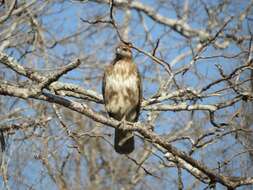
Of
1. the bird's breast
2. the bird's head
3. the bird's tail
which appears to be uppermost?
the bird's head

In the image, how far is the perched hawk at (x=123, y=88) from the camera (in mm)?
6633

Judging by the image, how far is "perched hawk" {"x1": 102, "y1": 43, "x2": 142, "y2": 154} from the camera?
21.8 ft

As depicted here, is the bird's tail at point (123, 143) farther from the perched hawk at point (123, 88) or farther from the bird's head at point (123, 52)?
the bird's head at point (123, 52)

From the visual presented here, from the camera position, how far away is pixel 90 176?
32.5 feet

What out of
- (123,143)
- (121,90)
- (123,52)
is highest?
(123,52)

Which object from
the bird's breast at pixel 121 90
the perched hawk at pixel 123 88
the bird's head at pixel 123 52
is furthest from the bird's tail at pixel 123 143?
the bird's head at pixel 123 52

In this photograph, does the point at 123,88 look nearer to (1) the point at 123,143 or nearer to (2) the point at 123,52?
(2) the point at 123,52

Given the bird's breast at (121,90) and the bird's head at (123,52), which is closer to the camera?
the bird's breast at (121,90)

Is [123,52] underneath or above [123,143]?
above

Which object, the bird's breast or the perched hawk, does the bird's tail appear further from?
the bird's breast

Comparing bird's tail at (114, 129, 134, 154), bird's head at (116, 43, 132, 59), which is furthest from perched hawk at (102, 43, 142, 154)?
bird's tail at (114, 129, 134, 154)

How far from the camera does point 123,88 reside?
6.66m

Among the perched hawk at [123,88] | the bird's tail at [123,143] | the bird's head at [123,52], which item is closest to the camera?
the bird's tail at [123,143]

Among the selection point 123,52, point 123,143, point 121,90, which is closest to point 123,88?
point 121,90
